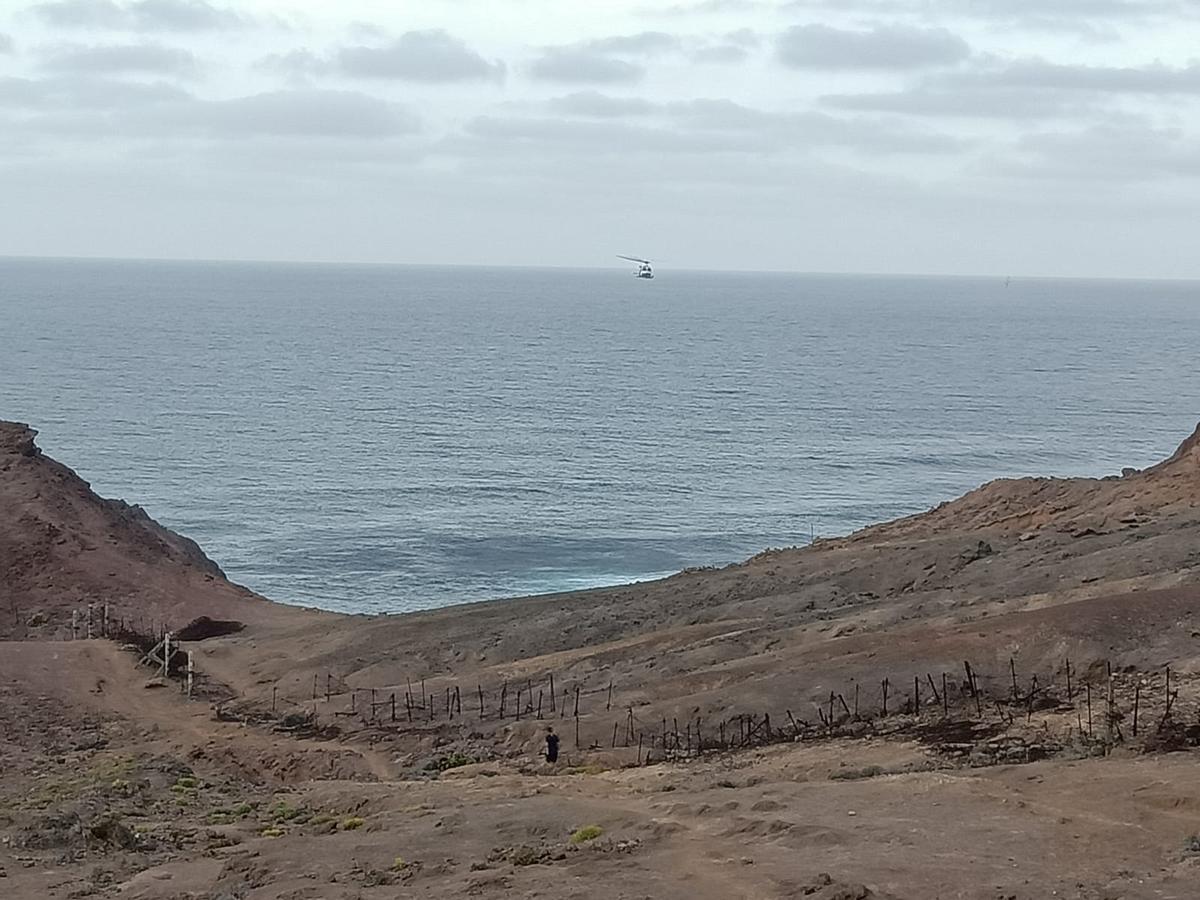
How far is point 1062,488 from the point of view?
53906 mm

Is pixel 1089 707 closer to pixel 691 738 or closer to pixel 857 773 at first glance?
pixel 857 773

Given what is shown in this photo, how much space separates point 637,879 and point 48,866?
29.1ft

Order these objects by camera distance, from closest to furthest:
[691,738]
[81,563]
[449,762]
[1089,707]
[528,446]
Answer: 1. [1089,707]
2. [691,738]
3. [449,762]
4. [81,563]
5. [528,446]

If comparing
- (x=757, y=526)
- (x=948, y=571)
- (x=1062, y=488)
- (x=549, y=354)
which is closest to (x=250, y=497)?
(x=757, y=526)

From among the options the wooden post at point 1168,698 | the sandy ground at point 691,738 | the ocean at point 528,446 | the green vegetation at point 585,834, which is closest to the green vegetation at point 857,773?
the sandy ground at point 691,738

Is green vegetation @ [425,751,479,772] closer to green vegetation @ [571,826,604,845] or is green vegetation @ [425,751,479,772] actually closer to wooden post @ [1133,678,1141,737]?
green vegetation @ [571,826,604,845]

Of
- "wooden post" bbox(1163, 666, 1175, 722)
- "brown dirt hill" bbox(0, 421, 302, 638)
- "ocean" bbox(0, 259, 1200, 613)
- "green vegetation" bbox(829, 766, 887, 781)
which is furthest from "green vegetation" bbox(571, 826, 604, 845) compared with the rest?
"ocean" bbox(0, 259, 1200, 613)

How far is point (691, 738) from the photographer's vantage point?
27672 millimetres

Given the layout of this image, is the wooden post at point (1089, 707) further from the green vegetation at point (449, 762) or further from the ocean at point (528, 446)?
the ocean at point (528, 446)

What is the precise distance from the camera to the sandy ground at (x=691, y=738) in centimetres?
1844

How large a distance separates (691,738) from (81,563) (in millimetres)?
36100

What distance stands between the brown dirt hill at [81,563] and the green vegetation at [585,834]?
34.4m

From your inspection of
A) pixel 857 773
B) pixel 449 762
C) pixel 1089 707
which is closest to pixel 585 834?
pixel 857 773

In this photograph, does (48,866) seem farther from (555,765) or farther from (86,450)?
(86,450)
